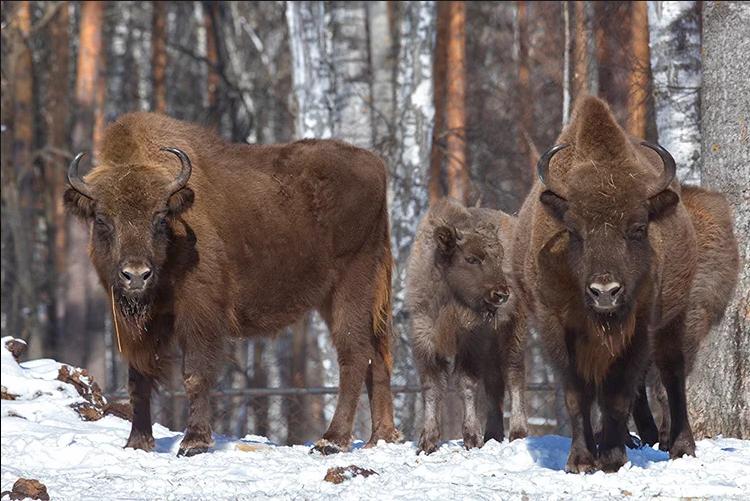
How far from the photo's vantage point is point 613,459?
619cm

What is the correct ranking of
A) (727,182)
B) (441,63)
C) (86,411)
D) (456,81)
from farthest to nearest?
(441,63) → (456,81) → (86,411) → (727,182)

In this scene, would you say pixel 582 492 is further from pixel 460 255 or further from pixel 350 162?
pixel 350 162

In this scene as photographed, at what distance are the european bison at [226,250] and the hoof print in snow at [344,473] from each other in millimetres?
1579

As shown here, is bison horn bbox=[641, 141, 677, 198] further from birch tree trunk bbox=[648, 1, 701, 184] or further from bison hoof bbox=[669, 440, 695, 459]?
birch tree trunk bbox=[648, 1, 701, 184]

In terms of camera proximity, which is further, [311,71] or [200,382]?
[311,71]

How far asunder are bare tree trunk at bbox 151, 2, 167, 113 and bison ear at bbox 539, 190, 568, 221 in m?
16.9

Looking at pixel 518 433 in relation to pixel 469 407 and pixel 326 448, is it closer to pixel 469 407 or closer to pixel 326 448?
pixel 469 407

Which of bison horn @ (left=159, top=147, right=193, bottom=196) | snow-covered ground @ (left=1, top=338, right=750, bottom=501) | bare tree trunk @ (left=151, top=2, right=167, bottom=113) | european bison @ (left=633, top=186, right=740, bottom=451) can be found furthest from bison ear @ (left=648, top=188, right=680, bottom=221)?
bare tree trunk @ (left=151, top=2, right=167, bottom=113)

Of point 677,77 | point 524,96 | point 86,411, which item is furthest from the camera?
point 524,96

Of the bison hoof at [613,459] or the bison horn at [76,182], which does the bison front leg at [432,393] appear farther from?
the bison horn at [76,182]

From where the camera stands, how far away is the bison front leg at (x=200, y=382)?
7367 mm

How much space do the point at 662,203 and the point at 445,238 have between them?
2402 mm

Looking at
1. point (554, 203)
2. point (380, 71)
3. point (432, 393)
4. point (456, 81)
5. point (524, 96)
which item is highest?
point (456, 81)

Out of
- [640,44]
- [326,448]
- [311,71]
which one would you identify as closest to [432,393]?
[326,448]
